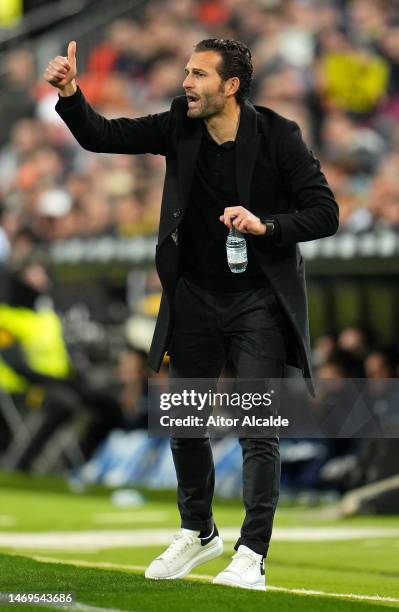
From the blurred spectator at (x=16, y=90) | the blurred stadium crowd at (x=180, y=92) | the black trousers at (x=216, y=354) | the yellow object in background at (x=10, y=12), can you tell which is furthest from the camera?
the yellow object in background at (x=10, y=12)

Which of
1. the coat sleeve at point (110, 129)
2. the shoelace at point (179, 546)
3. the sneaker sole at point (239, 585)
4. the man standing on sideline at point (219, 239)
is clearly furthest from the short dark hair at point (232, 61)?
the sneaker sole at point (239, 585)

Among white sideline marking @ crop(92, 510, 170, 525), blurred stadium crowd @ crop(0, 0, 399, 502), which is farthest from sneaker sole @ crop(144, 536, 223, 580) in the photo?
blurred stadium crowd @ crop(0, 0, 399, 502)

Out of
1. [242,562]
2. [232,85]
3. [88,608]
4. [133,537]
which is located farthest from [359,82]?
[88,608]

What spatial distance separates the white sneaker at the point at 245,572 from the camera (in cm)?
548

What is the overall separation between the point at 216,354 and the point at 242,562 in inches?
34.3

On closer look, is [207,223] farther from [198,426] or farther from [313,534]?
[313,534]

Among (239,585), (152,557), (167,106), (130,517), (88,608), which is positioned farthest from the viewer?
(167,106)

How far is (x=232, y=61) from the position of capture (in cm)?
576

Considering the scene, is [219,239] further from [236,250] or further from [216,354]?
[216,354]

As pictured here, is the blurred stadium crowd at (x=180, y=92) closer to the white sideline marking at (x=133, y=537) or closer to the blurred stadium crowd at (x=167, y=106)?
the blurred stadium crowd at (x=167, y=106)

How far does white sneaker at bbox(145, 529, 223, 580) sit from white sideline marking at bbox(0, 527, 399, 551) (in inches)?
102

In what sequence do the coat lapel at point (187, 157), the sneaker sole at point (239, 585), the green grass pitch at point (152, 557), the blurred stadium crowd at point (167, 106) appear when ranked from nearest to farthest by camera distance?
the green grass pitch at point (152, 557), the sneaker sole at point (239, 585), the coat lapel at point (187, 157), the blurred stadium crowd at point (167, 106)

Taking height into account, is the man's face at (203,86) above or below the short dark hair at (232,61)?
below

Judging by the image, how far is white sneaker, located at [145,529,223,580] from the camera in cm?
581
